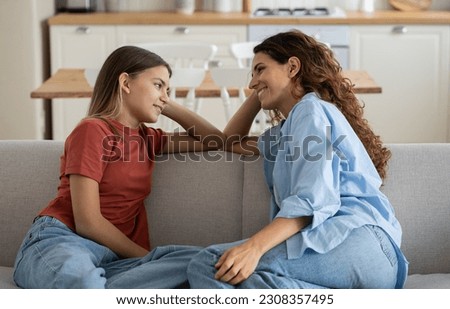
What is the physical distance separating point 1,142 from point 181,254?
2.43 ft

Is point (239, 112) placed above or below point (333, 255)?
above

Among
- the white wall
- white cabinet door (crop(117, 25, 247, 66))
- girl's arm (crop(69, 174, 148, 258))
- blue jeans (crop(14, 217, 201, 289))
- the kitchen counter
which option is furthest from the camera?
white cabinet door (crop(117, 25, 247, 66))

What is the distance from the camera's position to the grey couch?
8.71 ft

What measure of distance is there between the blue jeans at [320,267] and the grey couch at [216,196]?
1.33 feet

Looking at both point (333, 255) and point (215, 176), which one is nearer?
point (333, 255)

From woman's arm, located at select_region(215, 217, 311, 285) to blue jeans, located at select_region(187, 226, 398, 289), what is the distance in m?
0.04

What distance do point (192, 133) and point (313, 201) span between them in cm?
66

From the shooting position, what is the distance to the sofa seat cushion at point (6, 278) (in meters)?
2.42

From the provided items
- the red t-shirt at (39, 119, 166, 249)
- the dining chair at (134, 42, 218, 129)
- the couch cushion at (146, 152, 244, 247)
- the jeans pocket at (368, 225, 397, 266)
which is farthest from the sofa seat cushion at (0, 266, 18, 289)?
the dining chair at (134, 42, 218, 129)

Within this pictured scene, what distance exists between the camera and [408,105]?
18.6ft

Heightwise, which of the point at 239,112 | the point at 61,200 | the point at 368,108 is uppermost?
the point at 239,112

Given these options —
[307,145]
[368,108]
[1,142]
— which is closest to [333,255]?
[307,145]

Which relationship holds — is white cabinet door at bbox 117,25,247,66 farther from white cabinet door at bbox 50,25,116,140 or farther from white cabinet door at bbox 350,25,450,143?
white cabinet door at bbox 350,25,450,143

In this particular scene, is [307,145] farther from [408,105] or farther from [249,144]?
[408,105]
